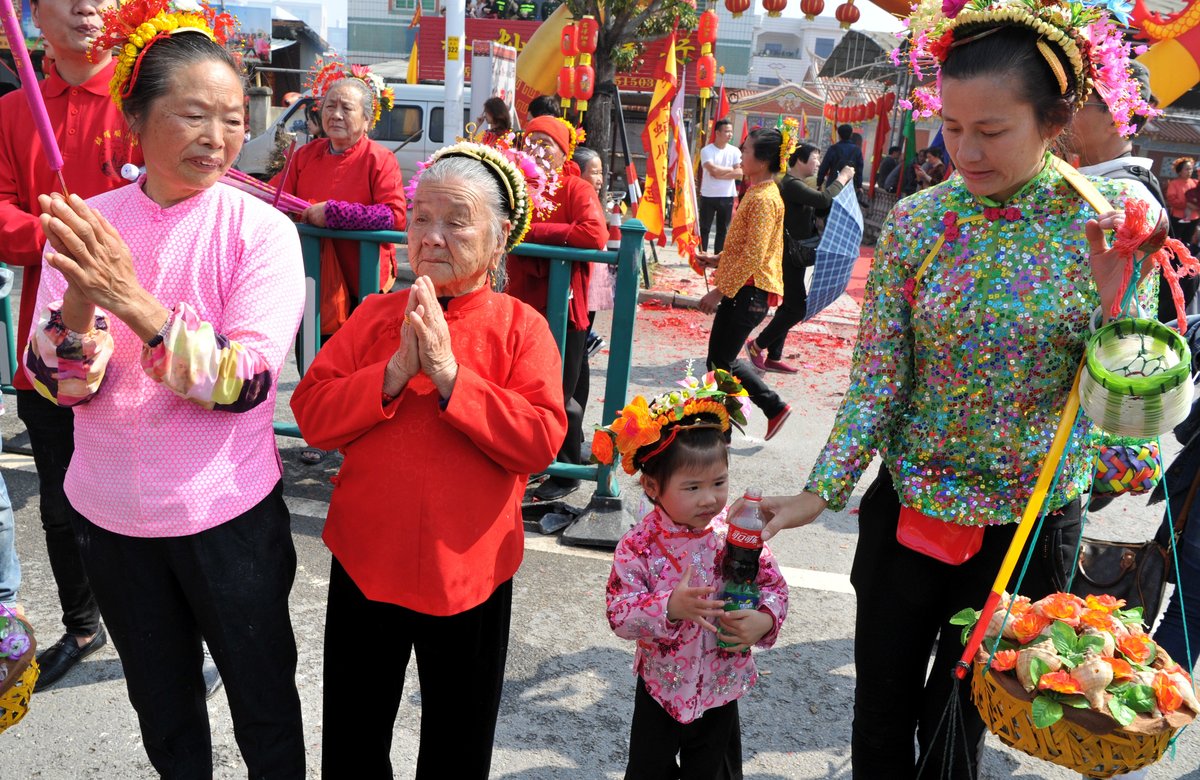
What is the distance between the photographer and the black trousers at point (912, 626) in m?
2.10

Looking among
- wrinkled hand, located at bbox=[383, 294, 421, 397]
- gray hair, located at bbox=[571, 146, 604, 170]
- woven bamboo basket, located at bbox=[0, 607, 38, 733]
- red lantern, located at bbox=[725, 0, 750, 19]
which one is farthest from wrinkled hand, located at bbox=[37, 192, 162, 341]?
red lantern, located at bbox=[725, 0, 750, 19]

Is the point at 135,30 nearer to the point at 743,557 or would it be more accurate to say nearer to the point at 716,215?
the point at 743,557

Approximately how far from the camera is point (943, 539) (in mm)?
2057

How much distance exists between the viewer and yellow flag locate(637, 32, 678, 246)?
10.8 m

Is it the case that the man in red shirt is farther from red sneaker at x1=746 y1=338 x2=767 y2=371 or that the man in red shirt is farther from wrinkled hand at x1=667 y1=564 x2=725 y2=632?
red sneaker at x1=746 y1=338 x2=767 y2=371

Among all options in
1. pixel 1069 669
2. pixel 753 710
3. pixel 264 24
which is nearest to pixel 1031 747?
pixel 1069 669

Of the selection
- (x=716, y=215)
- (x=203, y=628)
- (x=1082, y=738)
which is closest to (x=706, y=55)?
(x=716, y=215)

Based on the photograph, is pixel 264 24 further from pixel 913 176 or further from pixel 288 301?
pixel 288 301

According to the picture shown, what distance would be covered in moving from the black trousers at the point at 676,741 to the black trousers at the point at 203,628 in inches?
33.5

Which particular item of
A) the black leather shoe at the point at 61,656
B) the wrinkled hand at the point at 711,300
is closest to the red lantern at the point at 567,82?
the wrinkled hand at the point at 711,300

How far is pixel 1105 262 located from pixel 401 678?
1.79 m

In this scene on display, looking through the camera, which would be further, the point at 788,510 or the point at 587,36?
the point at 587,36

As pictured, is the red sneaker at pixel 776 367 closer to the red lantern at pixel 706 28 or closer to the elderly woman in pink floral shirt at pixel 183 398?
the elderly woman in pink floral shirt at pixel 183 398

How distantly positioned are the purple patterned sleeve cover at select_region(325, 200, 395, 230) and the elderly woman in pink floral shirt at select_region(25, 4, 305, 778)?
2.22m
